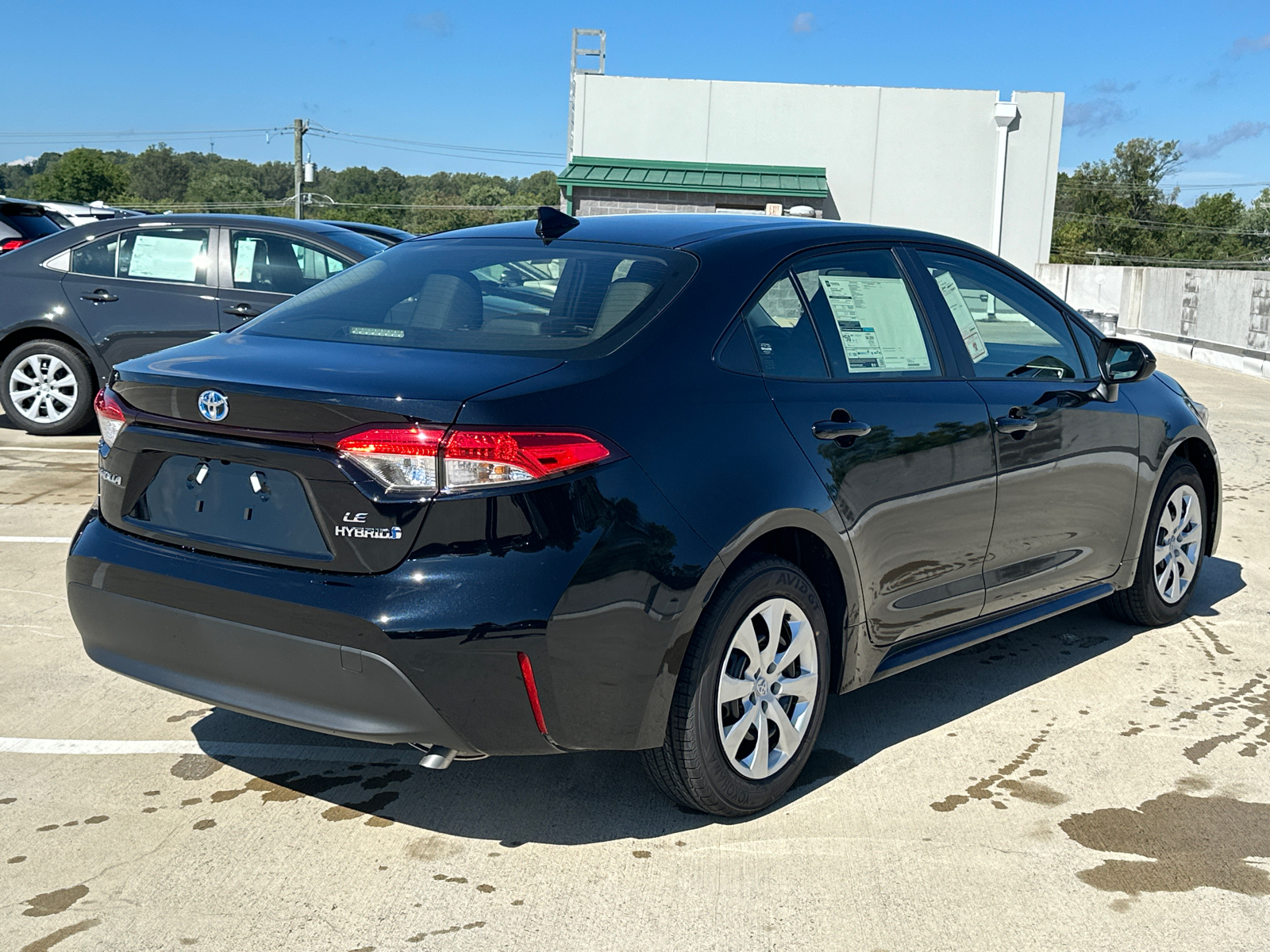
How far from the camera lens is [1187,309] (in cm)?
2208

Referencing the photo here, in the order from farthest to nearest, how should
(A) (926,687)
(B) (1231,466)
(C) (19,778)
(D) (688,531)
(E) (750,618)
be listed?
(B) (1231,466) → (A) (926,687) → (C) (19,778) → (E) (750,618) → (D) (688,531)

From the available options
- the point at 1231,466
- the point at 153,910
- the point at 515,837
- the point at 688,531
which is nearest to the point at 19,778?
the point at 153,910

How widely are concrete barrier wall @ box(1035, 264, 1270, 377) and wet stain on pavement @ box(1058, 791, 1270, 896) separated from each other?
15.1 meters

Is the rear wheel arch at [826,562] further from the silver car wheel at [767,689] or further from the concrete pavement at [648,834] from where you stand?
the concrete pavement at [648,834]

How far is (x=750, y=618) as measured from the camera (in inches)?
135

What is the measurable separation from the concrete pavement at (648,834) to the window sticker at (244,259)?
4890 mm

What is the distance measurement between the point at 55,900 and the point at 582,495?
155cm

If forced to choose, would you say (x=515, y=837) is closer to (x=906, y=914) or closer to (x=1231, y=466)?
(x=906, y=914)

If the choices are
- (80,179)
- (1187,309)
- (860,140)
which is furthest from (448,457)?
(80,179)

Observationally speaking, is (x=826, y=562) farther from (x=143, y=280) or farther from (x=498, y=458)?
(x=143, y=280)

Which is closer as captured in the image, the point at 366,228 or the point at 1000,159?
the point at 366,228

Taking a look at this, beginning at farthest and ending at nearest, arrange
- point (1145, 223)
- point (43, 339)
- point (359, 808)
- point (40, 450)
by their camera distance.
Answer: point (1145, 223), point (43, 339), point (40, 450), point (359, 808)

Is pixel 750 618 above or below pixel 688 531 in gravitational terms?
below

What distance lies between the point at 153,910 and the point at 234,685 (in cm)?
54
